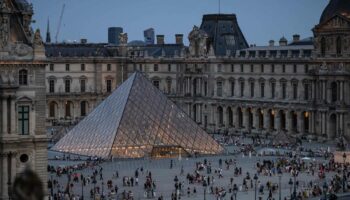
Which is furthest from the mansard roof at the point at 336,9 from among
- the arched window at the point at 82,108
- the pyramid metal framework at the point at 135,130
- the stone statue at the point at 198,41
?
the arched window at the point at 82,108

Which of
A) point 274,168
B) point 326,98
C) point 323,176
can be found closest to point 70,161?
point 274,168

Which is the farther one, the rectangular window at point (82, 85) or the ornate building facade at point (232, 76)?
the rectangular window at point (82, 85)

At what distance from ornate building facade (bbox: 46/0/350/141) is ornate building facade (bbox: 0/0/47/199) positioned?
4053 centimetres

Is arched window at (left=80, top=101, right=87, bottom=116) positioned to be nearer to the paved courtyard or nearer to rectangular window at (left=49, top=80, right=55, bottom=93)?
rectangular window at (left=49, top=80, right=55, bottom=93)

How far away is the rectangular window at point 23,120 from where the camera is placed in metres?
29.9

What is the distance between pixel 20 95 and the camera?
29.7 m

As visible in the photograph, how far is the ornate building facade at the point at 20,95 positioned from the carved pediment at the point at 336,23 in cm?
4058

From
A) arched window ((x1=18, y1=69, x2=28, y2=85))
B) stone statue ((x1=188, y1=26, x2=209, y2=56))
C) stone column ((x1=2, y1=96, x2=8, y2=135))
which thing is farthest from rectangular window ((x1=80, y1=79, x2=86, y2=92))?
stone column ((x1=2, y1=96, x2=8, y2=135))

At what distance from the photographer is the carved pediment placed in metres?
65.1

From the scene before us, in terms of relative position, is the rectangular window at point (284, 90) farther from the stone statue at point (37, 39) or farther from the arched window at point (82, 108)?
the stone statue at point (37, 39)

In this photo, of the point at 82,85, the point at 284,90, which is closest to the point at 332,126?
the point at 284,90

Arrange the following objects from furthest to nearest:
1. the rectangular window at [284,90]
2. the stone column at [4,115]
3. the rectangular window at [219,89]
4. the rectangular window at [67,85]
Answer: the rectangular window at [67,85] → the rectangular window at [219,89] → the rectangular window at [284,90] → the stone column at [4,115]

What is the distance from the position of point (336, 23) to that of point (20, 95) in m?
42.7

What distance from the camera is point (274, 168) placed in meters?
48.4
